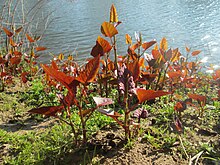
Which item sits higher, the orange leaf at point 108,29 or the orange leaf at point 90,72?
the orange leaf at point 108,29

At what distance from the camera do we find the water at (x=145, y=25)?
6461mm

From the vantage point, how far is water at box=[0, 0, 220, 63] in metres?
6.46

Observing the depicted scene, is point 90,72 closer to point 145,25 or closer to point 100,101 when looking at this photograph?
point 100,101

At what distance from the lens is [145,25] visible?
8281 mm

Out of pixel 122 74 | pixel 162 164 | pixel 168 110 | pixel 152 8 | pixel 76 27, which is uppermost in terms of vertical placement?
pixel 152 8

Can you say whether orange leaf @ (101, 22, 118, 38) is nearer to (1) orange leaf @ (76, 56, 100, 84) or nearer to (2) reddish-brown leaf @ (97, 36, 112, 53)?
(2) reddish-brown leaf @ (97, 36, 112, 53)

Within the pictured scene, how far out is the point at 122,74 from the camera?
4.59ft

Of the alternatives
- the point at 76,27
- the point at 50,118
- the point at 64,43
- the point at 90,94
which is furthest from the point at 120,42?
the point at 50,118

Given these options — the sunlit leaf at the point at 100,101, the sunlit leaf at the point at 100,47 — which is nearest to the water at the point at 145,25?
the sunlit leaf at the point at 100,47

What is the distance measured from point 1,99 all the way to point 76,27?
6519mm

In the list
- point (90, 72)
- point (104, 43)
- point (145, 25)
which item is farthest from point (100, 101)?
point (145, 25)

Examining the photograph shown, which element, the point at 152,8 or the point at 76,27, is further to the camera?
the point at 152,8

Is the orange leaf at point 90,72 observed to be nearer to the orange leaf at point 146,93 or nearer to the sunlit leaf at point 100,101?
the sunlit leaf at point 100,101

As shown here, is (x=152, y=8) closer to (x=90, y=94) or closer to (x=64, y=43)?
(x=64, y=43)
